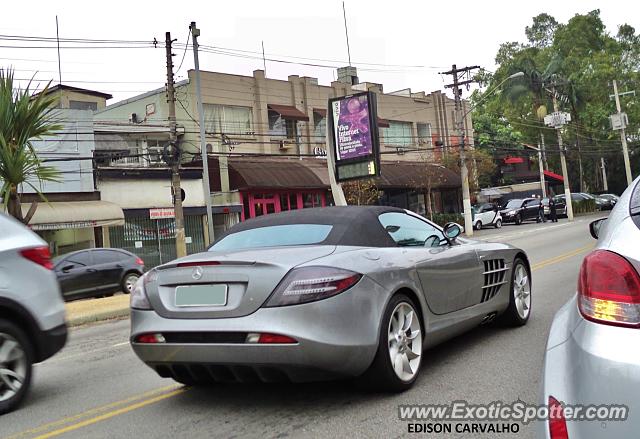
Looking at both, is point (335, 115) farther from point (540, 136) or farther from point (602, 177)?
point (602, 177)

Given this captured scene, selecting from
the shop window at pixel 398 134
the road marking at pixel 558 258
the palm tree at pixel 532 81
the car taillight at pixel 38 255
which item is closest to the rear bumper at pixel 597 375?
the car taillight at pixel 38 255

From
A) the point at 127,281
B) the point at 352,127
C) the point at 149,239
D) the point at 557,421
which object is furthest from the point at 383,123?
the point at 557,421

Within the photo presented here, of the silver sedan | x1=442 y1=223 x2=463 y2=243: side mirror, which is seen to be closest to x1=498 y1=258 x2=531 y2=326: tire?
x1=442 y1=223 x2=463 y2=243: side mirror

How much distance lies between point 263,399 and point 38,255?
2.26 m

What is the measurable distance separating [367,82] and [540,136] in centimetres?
2186

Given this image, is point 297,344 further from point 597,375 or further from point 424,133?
point 424,133

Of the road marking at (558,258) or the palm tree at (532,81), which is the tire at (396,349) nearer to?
the road marking at (558,258)

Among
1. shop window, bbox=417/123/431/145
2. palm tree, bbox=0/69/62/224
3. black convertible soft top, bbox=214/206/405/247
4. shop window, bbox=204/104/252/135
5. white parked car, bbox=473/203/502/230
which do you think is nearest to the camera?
black convertible soft top, bbox=214/206/405/247

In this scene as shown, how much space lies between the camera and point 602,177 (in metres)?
67.8

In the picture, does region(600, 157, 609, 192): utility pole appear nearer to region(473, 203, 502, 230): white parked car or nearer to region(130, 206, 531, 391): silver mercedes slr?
region(473, 203, 502, 230): white parked car

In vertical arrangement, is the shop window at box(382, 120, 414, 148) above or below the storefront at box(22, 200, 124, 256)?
above

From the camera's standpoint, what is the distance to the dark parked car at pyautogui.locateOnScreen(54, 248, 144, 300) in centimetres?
1560

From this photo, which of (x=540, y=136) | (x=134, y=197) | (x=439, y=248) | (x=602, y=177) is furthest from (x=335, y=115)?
(x=602, y=177)

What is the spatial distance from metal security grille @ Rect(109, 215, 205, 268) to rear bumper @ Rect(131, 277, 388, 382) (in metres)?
22.6
